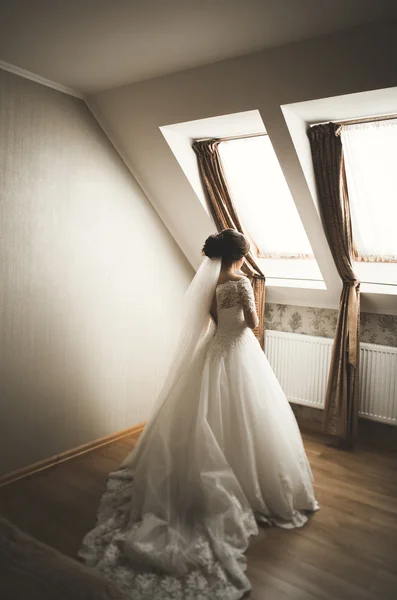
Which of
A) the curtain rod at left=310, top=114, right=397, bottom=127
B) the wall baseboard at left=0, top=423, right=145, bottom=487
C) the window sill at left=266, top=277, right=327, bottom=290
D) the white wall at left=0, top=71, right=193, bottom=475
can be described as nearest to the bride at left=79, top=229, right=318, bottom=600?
the wall baseboard at left=0, top=423, right=145, bottom=487

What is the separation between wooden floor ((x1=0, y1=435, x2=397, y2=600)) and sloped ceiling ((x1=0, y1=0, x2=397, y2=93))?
2.55m

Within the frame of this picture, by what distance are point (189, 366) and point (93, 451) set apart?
1.17 meters

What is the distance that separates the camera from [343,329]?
3.78 m

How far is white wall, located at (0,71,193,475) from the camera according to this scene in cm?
308

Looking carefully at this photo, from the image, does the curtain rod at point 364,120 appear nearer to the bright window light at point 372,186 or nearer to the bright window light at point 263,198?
the bright window light at point 372,186

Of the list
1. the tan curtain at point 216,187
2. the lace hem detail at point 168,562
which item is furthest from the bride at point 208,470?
the tan curtain at point 216,187

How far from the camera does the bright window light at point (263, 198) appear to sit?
3.86 meters

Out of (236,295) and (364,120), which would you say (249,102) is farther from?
(236,295)

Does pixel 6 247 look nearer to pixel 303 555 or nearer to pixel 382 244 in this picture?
pixel 303 555

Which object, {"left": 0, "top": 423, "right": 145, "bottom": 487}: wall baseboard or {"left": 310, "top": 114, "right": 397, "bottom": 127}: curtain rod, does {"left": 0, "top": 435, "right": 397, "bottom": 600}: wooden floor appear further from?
{"left": 310, "top": 114, "right": 397, "bottom": 127}: curtain rod

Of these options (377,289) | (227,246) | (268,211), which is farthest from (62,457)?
(377,289)

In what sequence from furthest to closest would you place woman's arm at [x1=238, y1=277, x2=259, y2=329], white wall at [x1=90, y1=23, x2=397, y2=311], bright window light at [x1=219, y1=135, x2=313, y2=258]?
1. bright window light at [x1=219, y1=135, x2=313, y2=258]
2. woman's arm at [x1=238, y1=277, x2=259, y2=329]
3. white wall at [x1=90, y1=23, x2=397, y2=311]

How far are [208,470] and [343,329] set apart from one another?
169 cm

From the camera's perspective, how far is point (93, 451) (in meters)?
3.66
